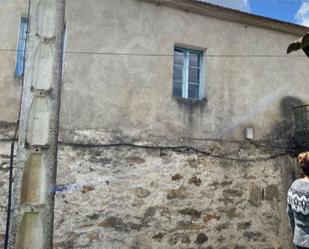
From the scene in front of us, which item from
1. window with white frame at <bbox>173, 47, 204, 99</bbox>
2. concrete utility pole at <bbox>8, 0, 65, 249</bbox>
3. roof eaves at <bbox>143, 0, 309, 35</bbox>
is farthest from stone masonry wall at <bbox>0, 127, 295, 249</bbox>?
concrete utility pole at <bbox>8, 0, 65, 249</bbox>

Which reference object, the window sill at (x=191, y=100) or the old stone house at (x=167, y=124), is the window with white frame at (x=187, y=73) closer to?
the old stone house at (x=167, y=124)

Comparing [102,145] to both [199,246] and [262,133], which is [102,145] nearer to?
[199,246]

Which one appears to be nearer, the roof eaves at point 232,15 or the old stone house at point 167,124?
the old stone house at point 167,124

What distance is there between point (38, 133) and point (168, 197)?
4423 mm

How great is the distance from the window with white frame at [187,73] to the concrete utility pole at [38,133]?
4629 millimetres

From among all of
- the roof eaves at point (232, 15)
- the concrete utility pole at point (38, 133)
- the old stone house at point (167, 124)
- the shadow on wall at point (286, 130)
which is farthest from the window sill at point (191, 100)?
the concrete utility pole at point (38, 133)

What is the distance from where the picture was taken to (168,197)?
7207mm

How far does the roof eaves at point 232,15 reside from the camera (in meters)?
7.71

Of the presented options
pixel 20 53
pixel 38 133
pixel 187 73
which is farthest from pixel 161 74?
pixel 38 133

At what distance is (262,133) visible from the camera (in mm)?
8328

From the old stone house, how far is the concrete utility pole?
3379 mm

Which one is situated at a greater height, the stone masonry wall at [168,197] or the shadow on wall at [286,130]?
the shadow on wall at [286,130]

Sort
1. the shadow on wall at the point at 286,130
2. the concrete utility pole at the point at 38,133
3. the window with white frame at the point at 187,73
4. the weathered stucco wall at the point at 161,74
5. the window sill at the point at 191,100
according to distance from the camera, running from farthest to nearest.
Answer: the shadow on wall at the point at 286,130 → the window with white frame at the point at 187,73 → the window sill at the point at 191,100 → the weathered stucco wall at the point at 161,74 → the concrete utility pole at the point at 38,133

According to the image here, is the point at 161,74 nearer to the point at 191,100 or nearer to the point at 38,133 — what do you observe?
the point at 191,100
